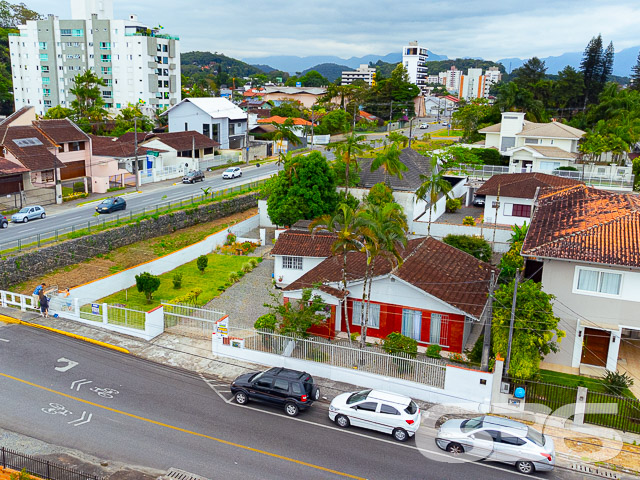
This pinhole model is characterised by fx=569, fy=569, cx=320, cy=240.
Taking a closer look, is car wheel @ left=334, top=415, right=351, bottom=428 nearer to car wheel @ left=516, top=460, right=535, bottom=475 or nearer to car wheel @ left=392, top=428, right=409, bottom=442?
car wheel @ left=392, top=428, right=409, bottom=442

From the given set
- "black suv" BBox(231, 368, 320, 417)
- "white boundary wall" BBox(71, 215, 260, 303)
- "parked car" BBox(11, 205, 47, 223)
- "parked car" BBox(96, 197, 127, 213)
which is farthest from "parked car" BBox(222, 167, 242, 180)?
"black suv" BBox(231, 368, 320, 417)

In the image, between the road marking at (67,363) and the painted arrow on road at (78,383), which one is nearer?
the painted arrow on road at (78,383)

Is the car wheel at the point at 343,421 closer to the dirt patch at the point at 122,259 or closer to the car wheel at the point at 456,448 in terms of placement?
the car wheel at the point at 456,448

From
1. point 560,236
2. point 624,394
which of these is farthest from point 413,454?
point 560,236

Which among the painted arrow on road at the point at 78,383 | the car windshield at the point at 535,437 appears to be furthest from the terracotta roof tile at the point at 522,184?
the painted arrow on road at the point at 78,383

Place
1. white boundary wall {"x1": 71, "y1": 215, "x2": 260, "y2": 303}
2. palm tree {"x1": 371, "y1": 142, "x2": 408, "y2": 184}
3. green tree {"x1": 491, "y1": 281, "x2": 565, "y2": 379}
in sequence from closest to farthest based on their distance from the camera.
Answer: green tree {"x1": 491, "y1": 281, "x2": 565, "y2": 379}
white boundary wall {"x1": 71, "y1": 215, "x2": 260, "y2": 303}
palm tree {"x1": 371, "y1": 142, "x2": 408, "y2": 184}

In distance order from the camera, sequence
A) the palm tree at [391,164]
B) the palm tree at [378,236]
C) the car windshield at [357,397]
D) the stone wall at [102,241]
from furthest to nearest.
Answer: the palm tree at [391,164] < the stone wall at [102,241] < the palm tree at [378,236] < the car windshield at [357,397]
